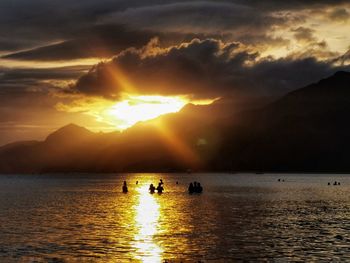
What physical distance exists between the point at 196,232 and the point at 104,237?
11.0 m

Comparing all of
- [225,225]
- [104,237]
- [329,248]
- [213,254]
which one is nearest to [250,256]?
[213,254]

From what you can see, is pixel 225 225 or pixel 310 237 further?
pixel 225 225

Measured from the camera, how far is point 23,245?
52469 millimetres

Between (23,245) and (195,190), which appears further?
(195,190)

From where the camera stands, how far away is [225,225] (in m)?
70.1

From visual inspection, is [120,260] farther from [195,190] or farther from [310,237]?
[195,190]

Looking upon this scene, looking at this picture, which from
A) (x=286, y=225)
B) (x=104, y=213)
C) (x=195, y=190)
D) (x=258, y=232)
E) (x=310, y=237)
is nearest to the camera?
(x=310, y=237)

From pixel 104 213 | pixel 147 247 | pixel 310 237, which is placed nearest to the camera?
pixel 147 247

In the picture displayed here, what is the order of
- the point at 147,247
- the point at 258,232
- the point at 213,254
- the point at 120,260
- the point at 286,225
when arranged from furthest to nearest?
the point at 286,225 → the point at 258,232 → the point at 147,247 → the point at 213,254 → the point at 120,260

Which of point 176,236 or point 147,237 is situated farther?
point 176,236

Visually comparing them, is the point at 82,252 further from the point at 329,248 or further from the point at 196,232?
the point at 329,248

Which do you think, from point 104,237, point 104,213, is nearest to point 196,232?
point 104,237

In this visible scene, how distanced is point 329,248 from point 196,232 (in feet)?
57.1

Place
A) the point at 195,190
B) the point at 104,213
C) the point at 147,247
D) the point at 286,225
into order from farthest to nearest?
the point at 195,190
the point at 104,213
the point at 286,225
the point at 147,247
